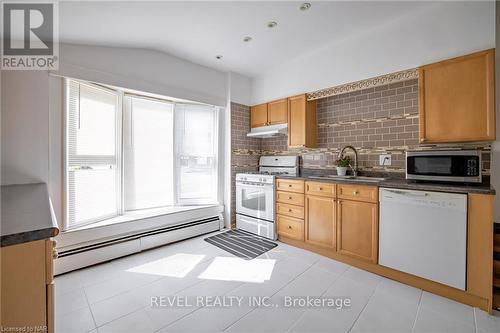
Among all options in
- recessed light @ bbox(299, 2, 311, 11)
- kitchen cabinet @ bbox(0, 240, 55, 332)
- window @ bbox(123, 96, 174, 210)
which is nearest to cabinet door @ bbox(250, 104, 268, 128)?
window @ bbox(123, 96, 174, 210)

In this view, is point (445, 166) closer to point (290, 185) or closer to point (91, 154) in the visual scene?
point (290, 185)

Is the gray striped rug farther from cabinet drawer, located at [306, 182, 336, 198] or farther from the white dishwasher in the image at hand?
the white dishwasher

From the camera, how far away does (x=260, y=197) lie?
3.50 m

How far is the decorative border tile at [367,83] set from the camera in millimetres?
2420

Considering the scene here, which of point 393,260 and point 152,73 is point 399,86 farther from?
point 152,73

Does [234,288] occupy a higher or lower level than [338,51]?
lower

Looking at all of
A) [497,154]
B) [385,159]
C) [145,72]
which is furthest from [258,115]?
[497,154]

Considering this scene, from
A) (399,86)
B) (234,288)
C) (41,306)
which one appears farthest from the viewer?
(399,86)

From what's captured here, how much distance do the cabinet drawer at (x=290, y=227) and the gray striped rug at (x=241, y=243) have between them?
23cm

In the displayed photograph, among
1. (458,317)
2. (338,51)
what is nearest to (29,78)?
(338,51)

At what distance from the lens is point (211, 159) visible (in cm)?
392

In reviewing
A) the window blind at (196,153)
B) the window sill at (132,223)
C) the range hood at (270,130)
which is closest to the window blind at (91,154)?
the window sill at (132,223)

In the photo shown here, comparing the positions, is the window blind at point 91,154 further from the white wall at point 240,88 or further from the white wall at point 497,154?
the white wall at point 497,154

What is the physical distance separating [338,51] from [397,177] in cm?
177
